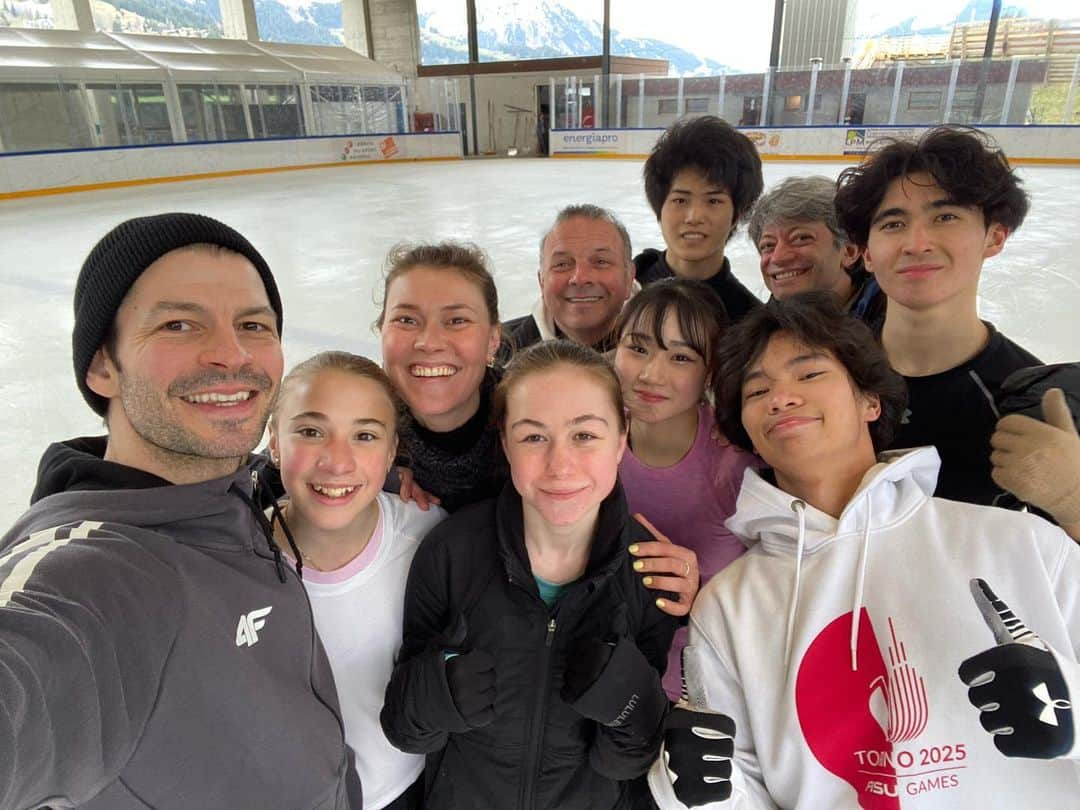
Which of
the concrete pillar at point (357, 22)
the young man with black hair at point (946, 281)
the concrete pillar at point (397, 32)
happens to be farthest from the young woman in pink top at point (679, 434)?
the concrete pillar at point (357, 22)

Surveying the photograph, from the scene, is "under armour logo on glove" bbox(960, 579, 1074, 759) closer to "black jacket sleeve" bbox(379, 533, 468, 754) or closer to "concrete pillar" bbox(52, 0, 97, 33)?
"black jacket sleeve" bbox(379, 533, 468, 754)

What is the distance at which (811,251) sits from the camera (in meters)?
2.14

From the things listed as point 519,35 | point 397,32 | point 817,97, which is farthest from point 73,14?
point 817,97

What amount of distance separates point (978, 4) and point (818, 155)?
25.9 feet

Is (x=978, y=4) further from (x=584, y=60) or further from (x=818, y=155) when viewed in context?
(x=584, y=60)

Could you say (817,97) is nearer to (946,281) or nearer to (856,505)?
(946,281)

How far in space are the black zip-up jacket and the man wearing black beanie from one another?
183 millimetres

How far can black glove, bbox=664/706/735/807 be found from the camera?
0.98 meters

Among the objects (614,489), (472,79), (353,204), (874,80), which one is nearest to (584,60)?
(472,79)

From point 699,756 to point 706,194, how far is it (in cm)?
201

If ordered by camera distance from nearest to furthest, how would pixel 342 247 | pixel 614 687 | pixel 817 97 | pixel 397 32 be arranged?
pixel 614 687 < pixel 342 247 < pixel 817 97 < pixel 397 32

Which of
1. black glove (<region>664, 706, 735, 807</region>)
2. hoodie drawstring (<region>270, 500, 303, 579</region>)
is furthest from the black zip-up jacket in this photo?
hoodie drawstring (<region>270, 500, 303, 579</region>)

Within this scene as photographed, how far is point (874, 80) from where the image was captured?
14.6 metres

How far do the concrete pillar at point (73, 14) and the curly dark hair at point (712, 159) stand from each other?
20405 mm
